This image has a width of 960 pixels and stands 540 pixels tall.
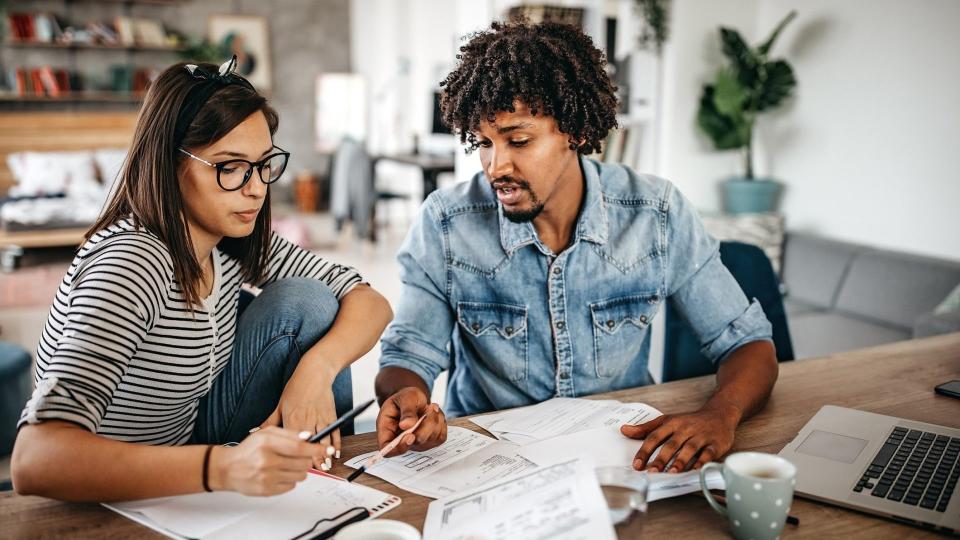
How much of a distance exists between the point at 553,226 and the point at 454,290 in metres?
0.25

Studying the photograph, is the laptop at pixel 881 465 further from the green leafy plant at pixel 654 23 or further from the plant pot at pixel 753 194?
the green leafy plant at pixel 654 23

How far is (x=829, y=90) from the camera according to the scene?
4.00 meters

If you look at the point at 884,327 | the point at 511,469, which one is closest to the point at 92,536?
the point at 511,469

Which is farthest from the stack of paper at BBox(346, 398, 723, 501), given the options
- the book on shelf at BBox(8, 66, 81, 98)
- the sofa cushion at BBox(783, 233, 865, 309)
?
the book on shelf at BBox(8, 66, 81, 98)

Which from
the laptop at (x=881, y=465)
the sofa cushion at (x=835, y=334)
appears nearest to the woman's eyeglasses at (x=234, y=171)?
the laptop at (x=881, y=465)

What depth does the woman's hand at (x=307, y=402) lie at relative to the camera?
47.1 inches

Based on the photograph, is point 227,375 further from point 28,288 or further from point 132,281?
point 28,288

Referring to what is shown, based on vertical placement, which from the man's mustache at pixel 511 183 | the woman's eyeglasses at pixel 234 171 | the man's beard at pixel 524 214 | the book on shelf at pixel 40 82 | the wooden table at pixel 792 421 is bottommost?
the wooden table at pixel 792 421

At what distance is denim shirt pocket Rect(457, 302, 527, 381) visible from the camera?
1.52 metres

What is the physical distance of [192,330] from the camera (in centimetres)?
126

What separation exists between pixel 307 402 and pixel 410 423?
0.67ft

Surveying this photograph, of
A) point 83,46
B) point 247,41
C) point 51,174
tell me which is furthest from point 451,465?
point 247,41

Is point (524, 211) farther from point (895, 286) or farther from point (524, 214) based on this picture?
point (895, 286)

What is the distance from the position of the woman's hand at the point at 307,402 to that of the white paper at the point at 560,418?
0.80ft
